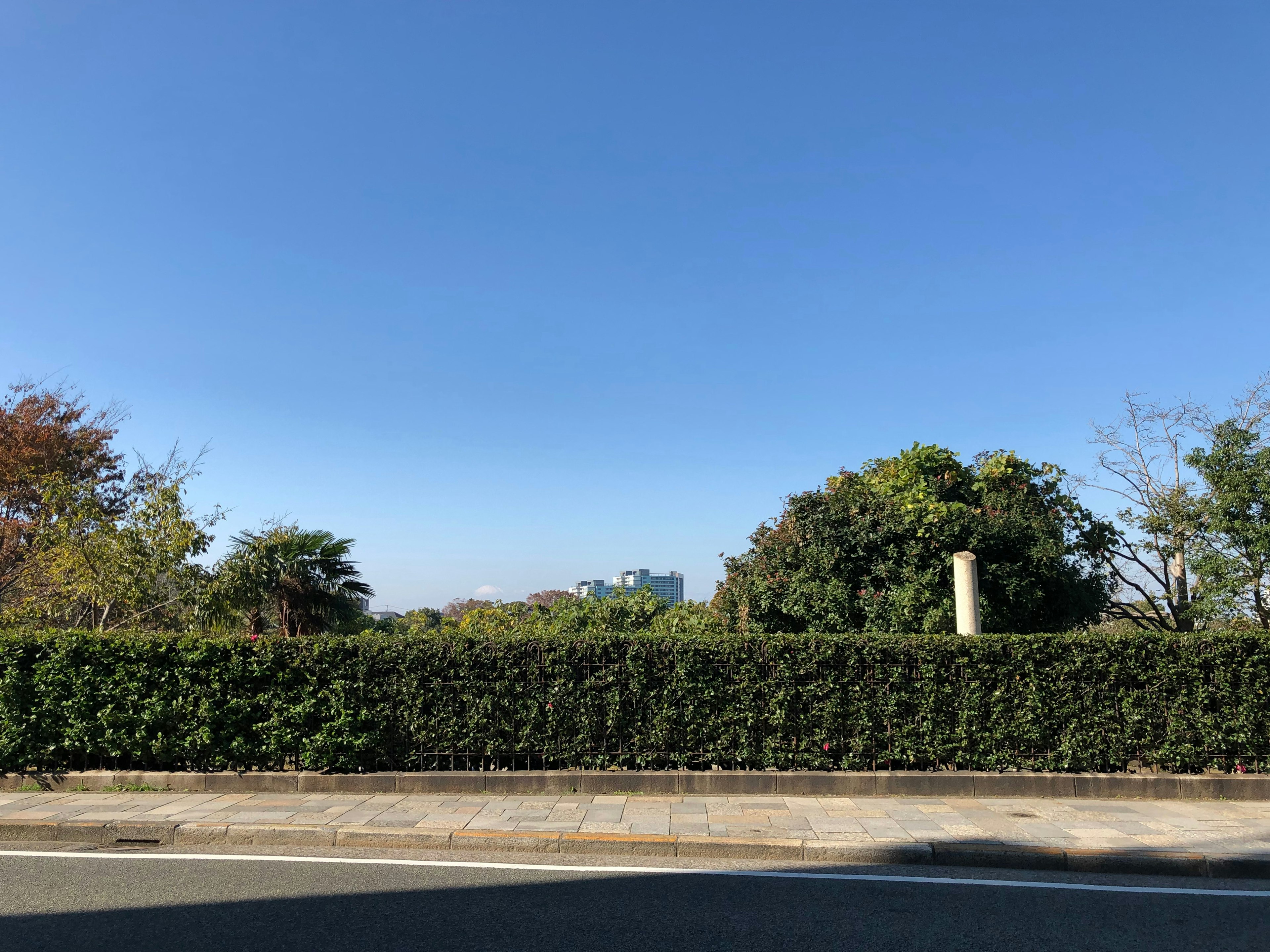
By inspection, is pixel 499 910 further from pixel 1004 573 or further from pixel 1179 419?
pixel 1179 419

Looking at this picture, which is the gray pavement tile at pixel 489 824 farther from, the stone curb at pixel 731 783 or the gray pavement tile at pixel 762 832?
the gray pavement tile at pixel 762 832

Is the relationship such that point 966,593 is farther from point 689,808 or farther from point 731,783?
point 689,808

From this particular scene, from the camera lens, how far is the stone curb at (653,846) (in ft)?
21.3

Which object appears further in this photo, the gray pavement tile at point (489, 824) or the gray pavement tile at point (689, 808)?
the gray pavement tile at point (689, 808)

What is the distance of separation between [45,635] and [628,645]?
23.5 ft

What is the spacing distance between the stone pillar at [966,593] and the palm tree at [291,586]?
43.6 feet

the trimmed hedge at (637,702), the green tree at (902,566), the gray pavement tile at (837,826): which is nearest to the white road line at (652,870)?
the gray pavement tile at (837,826)

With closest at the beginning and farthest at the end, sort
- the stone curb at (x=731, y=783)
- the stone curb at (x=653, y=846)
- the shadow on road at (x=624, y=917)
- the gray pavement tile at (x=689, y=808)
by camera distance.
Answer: the shadow on road at (x=624, y=917), the stone curb at (x=653, y=846), the gray pavement tile at (x=689, y=808), the stone curb at (x=731, y=783)

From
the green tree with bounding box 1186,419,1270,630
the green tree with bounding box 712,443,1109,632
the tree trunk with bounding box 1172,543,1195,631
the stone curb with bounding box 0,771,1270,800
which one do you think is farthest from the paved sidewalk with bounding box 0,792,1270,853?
the tree trunk with bounding box 1172,543,1195,631

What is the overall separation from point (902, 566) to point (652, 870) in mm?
8091

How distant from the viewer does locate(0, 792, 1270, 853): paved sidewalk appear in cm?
704

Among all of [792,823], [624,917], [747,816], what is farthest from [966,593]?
[624,917]

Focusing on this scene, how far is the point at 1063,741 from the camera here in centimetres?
893

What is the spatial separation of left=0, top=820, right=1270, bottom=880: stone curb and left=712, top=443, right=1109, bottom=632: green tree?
5.87 m
